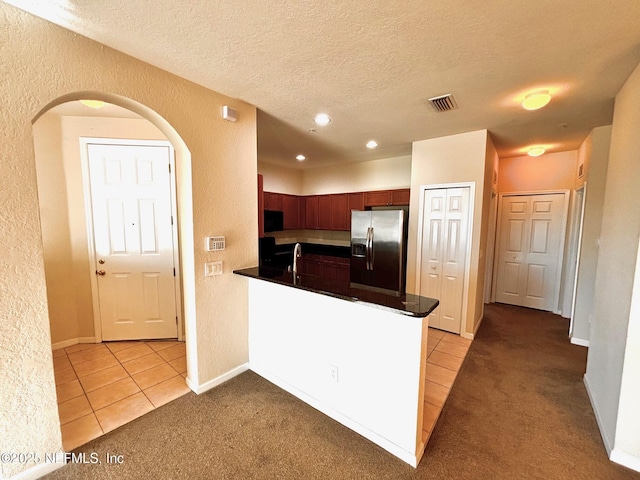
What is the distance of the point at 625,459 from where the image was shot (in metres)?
1.58

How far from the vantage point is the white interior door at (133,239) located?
287 centimetres

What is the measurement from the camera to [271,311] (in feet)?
7.70

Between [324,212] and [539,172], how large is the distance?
374 cm

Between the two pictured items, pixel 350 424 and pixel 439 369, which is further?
pixel 439 369

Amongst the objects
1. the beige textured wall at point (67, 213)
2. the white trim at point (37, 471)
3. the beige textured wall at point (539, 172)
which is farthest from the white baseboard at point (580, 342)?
the beige textured wall at point (67, 213)

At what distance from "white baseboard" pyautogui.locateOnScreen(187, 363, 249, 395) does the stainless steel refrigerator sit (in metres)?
1.85

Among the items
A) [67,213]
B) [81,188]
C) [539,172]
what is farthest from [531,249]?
[67,213]

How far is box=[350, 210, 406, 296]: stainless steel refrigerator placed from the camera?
3.60 metres

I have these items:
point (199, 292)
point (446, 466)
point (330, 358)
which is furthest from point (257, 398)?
point (446, 466)

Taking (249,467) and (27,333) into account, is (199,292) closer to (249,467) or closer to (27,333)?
(27,333)

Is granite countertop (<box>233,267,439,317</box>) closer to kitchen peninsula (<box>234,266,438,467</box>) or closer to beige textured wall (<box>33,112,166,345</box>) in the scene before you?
kitchen peninsula (<box>234,266,438,467</box>)

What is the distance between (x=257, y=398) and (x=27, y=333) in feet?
5.07

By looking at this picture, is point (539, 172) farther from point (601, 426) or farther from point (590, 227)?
point (601, 426)

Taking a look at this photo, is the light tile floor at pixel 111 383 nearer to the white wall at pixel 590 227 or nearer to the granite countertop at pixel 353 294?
the granite countertop at pixel 353 294
